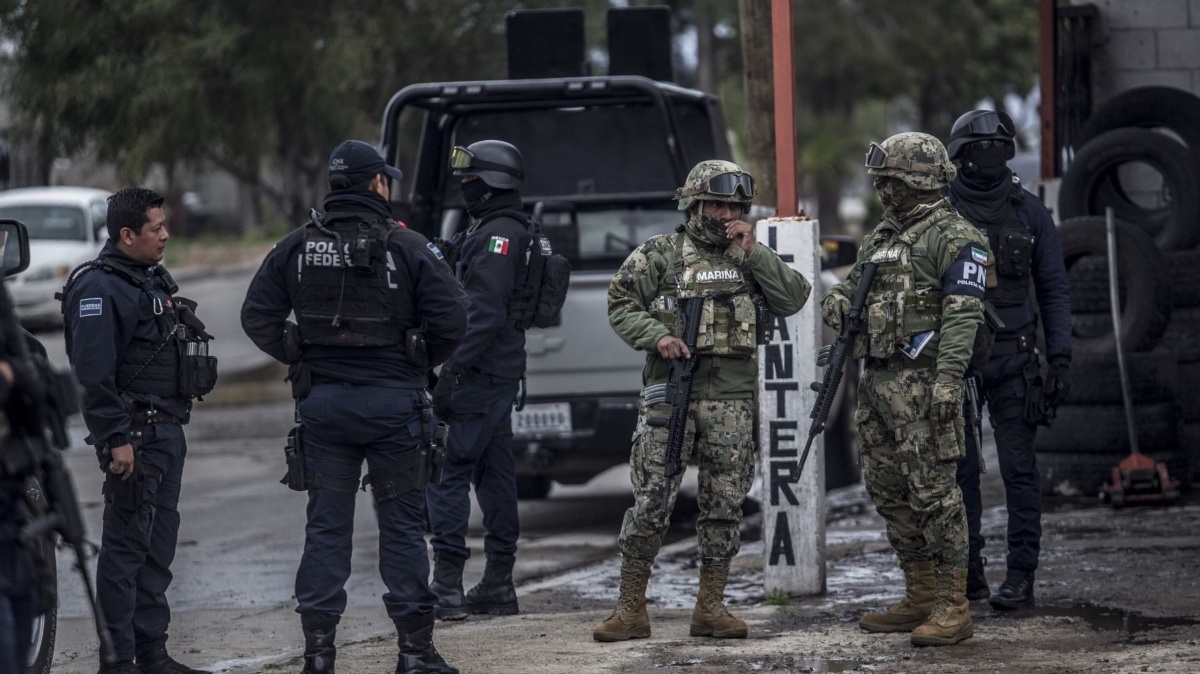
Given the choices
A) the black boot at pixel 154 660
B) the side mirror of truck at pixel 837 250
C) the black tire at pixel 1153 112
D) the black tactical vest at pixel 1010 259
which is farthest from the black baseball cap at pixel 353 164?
the black tire at pixel 1153 112

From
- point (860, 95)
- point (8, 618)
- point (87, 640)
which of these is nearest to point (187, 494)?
point (87, 640)

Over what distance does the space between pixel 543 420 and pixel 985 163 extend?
3.18 m

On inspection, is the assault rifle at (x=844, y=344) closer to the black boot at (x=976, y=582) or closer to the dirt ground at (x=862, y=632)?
the dirt ground at (x=862, y=632)

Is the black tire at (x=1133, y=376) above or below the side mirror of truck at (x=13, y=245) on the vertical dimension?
below

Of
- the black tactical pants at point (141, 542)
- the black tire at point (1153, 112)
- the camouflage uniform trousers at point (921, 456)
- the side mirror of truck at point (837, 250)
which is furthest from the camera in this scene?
the side mirror of truck at point (837, 250)

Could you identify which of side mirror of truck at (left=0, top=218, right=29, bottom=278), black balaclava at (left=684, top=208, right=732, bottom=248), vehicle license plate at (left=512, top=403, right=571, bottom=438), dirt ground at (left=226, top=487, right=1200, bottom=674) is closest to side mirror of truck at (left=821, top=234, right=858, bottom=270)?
vehicle license plate at (left=512, top=403, right=571, bottom=438)

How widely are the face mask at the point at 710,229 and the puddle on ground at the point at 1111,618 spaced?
1977mm

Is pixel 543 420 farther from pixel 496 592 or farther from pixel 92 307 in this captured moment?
pixel 92 307

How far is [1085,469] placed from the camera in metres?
9.23

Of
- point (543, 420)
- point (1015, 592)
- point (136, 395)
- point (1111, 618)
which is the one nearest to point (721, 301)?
point (1015, 592)

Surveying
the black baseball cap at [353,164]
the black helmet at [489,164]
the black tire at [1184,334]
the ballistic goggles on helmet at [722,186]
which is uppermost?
the black helmet at [489,164]

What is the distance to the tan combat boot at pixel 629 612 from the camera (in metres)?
6.14

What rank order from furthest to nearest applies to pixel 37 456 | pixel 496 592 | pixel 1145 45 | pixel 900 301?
pixel 1145 45 < pixel 496 592 < pixel 900 301 < pixel 37 456

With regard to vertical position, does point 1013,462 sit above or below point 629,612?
above
